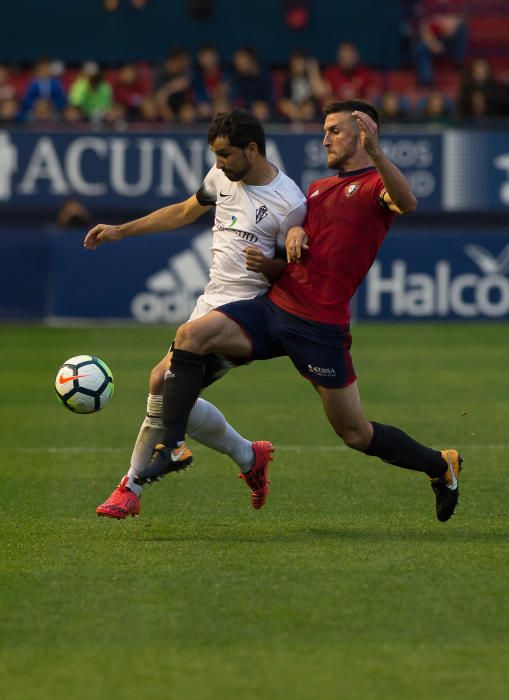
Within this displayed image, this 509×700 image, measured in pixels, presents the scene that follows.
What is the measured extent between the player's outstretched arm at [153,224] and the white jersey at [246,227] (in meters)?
0.17

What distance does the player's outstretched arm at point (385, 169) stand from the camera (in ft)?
20.9

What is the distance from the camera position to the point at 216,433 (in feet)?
23.9

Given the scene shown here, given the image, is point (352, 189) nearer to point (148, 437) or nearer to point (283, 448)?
point (148, 437)

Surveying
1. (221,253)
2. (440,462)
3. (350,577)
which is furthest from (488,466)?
(350,577)

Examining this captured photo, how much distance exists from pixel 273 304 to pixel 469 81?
1426 cm

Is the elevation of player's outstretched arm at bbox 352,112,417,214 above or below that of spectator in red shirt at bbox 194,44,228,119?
above

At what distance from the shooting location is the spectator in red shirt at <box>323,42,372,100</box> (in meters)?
21.2

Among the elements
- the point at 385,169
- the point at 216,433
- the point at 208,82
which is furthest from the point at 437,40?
the point at 385,169

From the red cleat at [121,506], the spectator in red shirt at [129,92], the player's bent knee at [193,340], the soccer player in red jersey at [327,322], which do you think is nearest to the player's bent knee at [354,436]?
the soccer player in red jersey at [327,322]

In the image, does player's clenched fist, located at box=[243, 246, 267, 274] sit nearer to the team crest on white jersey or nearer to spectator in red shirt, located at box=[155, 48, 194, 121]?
the team crest on white jersey

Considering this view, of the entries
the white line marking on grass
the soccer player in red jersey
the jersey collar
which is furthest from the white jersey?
the white line marking on grass

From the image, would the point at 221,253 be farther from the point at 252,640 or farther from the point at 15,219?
the point at 15,219

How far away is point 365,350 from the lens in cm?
1620

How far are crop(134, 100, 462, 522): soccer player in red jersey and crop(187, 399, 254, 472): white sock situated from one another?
313 mm
